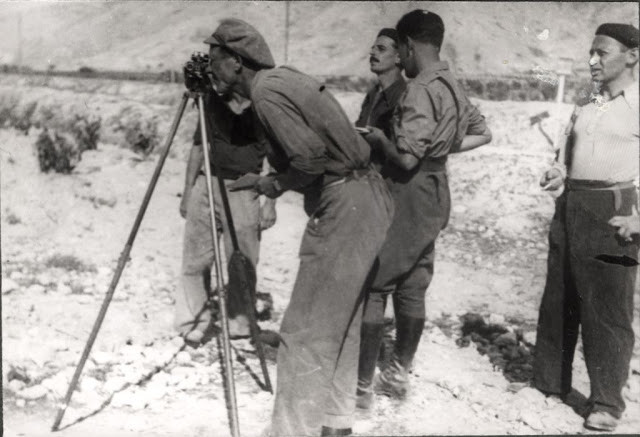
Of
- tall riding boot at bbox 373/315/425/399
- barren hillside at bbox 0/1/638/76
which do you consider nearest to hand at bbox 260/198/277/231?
tall riding boot at bbox 373/315/425/399

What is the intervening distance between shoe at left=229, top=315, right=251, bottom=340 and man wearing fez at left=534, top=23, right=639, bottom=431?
6.36 ft

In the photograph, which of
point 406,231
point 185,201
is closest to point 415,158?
point 406,231

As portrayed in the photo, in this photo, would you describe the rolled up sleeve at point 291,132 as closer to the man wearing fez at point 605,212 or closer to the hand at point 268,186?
the hand at point 268,186

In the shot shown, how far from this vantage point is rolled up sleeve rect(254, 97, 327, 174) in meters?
2.66

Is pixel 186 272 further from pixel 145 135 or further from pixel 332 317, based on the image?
pixel 145 135

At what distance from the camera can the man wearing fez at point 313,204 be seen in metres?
2.69

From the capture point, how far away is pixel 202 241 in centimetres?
415

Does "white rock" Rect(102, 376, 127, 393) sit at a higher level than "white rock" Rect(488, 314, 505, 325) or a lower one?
lower

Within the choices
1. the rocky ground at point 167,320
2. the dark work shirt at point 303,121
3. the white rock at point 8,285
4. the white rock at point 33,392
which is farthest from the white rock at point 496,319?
the white rock at point 8,285

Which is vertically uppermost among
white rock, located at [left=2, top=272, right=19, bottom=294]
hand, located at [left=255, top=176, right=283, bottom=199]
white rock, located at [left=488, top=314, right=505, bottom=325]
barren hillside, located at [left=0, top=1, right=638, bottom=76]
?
barren hillside, located at [left=0, top=1, right=638, bottom=76]

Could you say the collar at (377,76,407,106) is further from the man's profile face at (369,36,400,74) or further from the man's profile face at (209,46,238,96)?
the man's profile face at (209,46,238,96)

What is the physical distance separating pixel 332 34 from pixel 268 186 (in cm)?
1308

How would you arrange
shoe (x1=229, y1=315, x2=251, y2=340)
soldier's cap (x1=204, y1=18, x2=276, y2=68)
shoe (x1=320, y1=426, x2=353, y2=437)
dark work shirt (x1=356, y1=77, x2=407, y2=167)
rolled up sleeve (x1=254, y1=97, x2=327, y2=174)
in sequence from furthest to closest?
shoe (x1=229, y1=315, x2=251, y2=340)
dark work shirt (x1=356, y1=77, x2=407, y2=167)
shoe (x1=320, y1=426, x2=353, y2=437)
soldier's cap (x1=204, y1=18, x2=276, y2=68)
rolled up sleeve (x1=254, y1=97, x2=327, y2=174)

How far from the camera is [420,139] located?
315 cm
